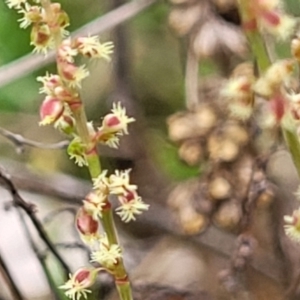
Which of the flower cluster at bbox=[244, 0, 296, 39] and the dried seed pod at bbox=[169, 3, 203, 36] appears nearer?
the flower cluster at bbox=[244, 0, 296, 39]

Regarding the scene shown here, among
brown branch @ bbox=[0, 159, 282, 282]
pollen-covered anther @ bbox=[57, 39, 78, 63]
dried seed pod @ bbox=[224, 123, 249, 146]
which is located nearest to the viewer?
pollen-covered anther @ bbox=[57, 39, 78, 63]

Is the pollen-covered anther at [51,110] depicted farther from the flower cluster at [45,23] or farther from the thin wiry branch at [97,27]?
the thin wiry branch at [97,27]

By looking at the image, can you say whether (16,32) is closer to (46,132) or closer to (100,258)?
(46,132)

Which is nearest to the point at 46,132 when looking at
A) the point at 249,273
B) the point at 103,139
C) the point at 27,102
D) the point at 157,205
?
the point at 27,102

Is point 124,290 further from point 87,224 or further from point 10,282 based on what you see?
point 10,282

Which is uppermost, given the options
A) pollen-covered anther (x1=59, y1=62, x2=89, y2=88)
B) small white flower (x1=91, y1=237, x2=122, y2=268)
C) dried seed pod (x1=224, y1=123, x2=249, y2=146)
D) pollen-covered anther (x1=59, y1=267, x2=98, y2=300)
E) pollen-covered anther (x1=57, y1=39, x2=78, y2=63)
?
pollen-covered anther (x1=57, y1=39, x2=78, y2=63)

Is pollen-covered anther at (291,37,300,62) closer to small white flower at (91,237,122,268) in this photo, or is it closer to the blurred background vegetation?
small white flower at (91,237,122,268)

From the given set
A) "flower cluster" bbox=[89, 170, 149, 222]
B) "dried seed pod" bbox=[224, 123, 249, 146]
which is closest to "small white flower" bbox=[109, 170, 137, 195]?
"flower cluster" bbox=[89, 170, 149, 222]
